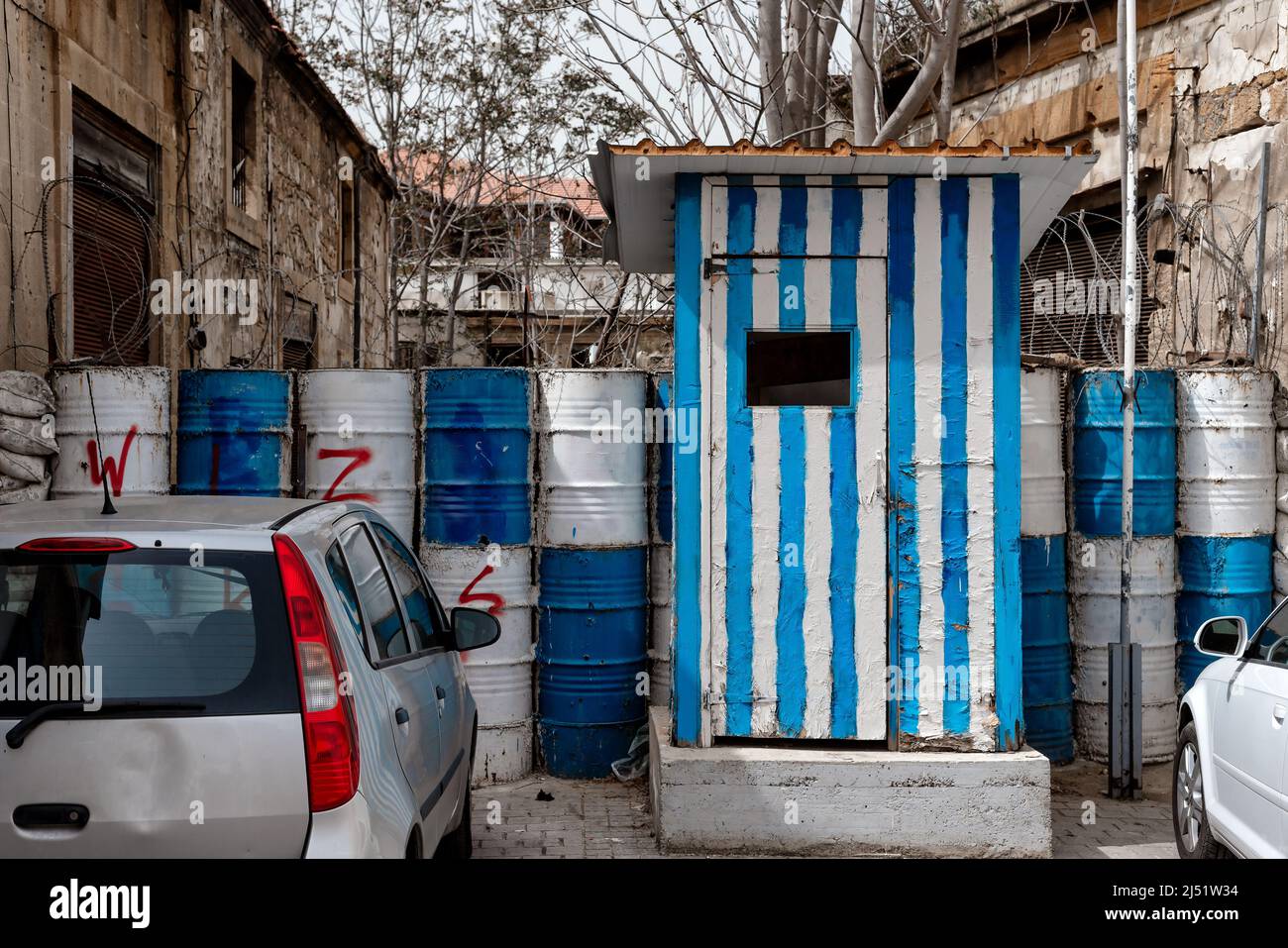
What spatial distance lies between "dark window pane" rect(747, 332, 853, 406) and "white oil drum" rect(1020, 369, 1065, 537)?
3.86ft

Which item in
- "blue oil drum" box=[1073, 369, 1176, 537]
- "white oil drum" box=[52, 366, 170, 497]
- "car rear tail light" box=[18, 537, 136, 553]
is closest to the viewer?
"car rear tail light" box=[18, 537, 136, 553]

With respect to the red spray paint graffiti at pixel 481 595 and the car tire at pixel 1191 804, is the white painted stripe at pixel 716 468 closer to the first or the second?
the red spray paint graffiti at pixel 481 595

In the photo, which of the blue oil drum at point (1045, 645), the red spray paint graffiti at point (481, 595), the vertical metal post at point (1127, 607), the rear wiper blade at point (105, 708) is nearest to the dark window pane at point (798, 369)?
the blue oil drum at point (1045, 645)

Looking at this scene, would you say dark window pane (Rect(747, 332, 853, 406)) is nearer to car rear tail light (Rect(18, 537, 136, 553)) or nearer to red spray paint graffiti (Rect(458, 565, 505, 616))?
red spray paint graffiti (Rect(458, 565, 505, 616))

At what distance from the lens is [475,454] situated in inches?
270

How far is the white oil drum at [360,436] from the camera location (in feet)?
22.4

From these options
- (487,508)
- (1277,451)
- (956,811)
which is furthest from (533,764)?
(1277,451)

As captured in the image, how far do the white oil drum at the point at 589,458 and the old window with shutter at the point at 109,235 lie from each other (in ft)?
10.1

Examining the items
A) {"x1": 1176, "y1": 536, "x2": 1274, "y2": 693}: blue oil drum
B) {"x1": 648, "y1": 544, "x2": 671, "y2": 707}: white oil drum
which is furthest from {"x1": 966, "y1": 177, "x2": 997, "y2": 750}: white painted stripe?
{"x1": 1176, "y1": 536, "x2": 1274, "y2": 693}: blue oil drum

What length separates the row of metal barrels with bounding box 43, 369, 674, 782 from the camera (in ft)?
22.3

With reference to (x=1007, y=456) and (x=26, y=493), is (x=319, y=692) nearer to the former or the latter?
(x=1007, y=456)

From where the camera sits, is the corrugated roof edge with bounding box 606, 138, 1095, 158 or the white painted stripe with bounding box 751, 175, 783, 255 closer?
the corrugated roof edge with bounding box 606, 138, 1095, 158
